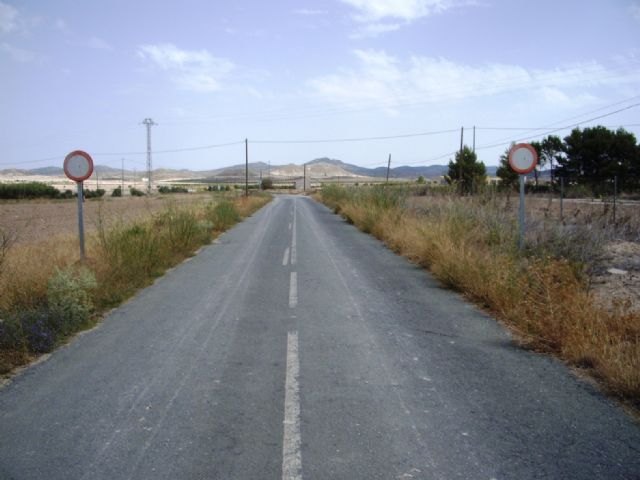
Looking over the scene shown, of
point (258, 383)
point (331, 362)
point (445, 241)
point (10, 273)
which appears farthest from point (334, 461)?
point (445, 241)

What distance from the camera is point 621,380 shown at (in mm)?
4875

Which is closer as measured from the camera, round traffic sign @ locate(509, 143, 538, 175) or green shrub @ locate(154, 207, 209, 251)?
round traffic sign @ locate(509, 143, 538, 175)

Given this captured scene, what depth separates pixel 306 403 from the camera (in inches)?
182

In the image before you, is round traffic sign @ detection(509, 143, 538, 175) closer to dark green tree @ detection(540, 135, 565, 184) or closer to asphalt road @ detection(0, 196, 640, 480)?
asphalt road @ detection(0, 196, 640, 480)

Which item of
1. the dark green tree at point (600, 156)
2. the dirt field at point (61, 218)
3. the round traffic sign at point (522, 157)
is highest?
the dark green tree at point (600, 156)

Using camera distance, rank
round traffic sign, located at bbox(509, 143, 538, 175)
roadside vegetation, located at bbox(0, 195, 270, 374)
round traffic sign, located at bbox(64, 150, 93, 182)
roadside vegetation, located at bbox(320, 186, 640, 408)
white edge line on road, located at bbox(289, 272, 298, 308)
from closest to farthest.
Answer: roadside vegetation, located at bbox(320, 186, 640, 408), roadside vegetation, located at bbox(0, 195, 270, 374), white edge line on road, located at bbox(289, 272, 298, 308), round traffic sign, located at bbox(509, 143, 538, 175), round traffic sign, located at bbox(64, 150, 93, 182)

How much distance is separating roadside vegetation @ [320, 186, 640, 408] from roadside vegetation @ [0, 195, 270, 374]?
5859 millimetres

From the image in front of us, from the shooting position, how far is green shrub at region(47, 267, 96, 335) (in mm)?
6984

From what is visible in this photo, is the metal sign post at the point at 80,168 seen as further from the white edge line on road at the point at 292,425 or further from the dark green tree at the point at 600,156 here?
the dark green tree at the point at 600,156

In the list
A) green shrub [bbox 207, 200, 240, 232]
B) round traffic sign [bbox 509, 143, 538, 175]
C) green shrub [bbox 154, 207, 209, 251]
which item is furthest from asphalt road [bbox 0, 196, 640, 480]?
green shrub [bbox 207, 200, 240, 232]

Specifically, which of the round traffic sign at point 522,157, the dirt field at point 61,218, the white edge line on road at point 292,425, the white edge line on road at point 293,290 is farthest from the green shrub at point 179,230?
the white edge line on road at point 292,425

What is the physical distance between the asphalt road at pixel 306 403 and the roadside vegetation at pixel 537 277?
37 centimetres

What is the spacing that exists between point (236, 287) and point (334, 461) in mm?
6578

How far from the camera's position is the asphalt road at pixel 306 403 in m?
3.61
